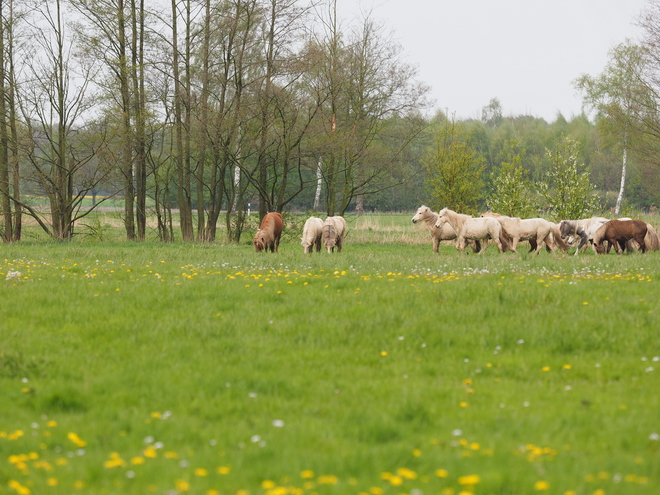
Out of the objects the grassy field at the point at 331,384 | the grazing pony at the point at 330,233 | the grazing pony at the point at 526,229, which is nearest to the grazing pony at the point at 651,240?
the grazing pony at the point at 526,229

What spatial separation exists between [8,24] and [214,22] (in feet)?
33.3

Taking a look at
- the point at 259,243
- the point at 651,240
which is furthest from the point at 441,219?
the point at 651,240

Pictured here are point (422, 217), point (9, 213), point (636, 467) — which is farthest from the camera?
point (9, 213)

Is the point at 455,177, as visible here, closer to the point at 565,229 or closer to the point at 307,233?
the point at 565,229

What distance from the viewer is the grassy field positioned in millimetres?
4754

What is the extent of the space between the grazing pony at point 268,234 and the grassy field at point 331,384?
345 inches

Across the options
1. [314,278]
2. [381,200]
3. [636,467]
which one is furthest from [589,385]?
[381,200]

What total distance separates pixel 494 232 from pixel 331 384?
18.1 metres

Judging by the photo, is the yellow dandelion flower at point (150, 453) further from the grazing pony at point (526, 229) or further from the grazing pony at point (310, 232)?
the grazing pony at point (526, 229)

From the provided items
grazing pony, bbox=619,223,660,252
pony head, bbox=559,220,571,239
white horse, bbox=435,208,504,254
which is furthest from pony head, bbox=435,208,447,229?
grazing pony, bbox=619,223,660,252

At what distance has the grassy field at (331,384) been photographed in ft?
15.6

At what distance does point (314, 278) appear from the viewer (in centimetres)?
1345

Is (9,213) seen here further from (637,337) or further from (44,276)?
(637,337)

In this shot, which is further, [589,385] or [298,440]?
[589,385]
